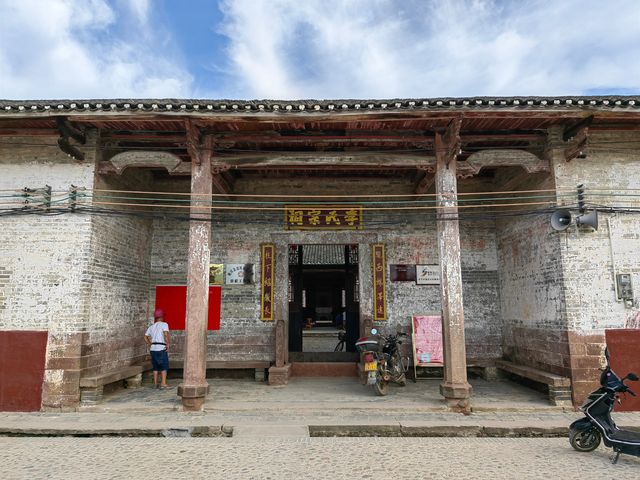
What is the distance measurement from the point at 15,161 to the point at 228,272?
15.0 ft

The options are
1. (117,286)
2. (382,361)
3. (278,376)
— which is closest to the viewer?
(382,361)

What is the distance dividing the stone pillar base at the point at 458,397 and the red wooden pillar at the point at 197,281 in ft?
12.8

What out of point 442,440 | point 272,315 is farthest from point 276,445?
point 272,315

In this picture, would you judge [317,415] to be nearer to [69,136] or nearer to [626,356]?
[626,356]

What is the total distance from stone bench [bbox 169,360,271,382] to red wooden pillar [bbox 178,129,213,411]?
2350 mm

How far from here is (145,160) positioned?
784 cm

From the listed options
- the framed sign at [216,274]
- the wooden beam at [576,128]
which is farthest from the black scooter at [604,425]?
the framed sign at [216,274]

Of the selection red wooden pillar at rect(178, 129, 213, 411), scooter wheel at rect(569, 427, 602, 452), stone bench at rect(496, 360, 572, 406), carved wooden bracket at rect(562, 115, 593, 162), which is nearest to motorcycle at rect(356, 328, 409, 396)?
stone bench at rect(496, 360, 572, 406)

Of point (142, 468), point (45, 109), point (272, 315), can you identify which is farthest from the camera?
point (272, 315)

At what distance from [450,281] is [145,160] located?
18.9 feet

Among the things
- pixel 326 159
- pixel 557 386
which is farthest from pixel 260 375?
pixel 557 386

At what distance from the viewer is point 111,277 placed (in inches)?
327

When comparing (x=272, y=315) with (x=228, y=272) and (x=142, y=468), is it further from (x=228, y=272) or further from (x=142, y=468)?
(x=142, y=468)

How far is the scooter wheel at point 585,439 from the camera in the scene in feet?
17.1
